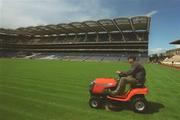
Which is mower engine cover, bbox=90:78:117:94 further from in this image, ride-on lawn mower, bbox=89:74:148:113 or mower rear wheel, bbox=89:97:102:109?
mower rear wheel, bbox=89:97:102:109

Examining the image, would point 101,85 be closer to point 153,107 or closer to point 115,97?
point 115,97

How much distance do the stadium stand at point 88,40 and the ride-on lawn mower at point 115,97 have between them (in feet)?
216

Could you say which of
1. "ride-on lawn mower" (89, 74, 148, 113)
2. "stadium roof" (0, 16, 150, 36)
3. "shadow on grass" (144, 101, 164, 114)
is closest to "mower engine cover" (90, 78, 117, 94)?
"ride-on lawn mower" (89, 74, 148, 113)

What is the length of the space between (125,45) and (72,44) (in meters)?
22.7

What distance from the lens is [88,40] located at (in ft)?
334

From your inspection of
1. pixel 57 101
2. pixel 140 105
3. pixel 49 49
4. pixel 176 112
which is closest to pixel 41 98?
pixel 57 101

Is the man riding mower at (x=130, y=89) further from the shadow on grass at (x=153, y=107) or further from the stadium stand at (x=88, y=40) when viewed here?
the stadium stand at (x=88, y=40)

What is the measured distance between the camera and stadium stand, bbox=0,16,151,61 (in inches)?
3359

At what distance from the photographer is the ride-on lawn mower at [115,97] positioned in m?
8.44

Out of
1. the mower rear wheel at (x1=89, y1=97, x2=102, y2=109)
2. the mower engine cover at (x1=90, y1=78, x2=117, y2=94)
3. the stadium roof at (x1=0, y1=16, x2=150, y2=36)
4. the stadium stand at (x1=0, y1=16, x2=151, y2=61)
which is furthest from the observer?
the stadium stand at (x1=0, y1=16, x2=151, y2=61)

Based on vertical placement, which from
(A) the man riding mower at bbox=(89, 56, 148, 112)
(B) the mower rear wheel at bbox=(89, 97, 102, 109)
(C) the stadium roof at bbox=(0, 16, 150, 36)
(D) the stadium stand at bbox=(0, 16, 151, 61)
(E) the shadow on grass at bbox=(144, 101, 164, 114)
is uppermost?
(C) the stadium roof at bbox=(0, 16, 150, 36)

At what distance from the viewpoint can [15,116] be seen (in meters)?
7.65

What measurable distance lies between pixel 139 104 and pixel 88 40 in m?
94.0

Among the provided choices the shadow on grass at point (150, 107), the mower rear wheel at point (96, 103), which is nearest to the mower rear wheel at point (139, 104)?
the shadow on grass at point (150, 107)
